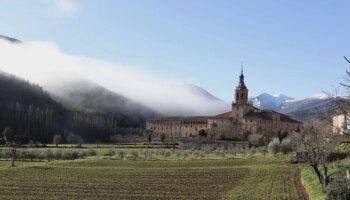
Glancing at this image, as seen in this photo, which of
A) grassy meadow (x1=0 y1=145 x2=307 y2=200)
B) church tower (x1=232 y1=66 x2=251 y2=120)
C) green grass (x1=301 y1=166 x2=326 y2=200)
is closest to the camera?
green grass (x1=301 y1=166 x2=326 y2=200)

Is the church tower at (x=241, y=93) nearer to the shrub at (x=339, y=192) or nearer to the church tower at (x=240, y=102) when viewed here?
the church tower at (x=240, y=102)

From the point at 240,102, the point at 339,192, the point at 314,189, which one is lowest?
the point at 314,189

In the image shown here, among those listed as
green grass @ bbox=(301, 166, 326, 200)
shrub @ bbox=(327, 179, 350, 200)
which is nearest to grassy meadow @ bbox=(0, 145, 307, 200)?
green grass @ bbox=(301, 166, 326, 200)

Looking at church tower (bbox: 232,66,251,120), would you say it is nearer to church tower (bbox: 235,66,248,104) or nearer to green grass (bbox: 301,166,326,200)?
church tower (bbox: 235,66,248,104)

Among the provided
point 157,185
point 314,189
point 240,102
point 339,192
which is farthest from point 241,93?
point 339,192

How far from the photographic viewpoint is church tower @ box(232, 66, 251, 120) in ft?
619

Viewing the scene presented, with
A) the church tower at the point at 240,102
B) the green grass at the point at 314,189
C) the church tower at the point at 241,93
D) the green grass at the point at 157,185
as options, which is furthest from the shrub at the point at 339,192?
the church tower at the point at 241,93

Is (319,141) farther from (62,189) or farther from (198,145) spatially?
(198,145)

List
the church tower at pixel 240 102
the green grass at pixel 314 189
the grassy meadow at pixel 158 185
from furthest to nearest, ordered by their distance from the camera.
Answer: the church tower at pixel 240 102 < the grassy meadow at pixel 158 185 < the green grass at pixel 314 189

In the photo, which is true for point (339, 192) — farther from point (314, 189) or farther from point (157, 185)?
point (157, 185)

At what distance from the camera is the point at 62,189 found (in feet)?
149

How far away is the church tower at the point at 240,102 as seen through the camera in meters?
189

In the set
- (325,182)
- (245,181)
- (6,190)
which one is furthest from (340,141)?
(6,190)

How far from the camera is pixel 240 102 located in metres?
191
